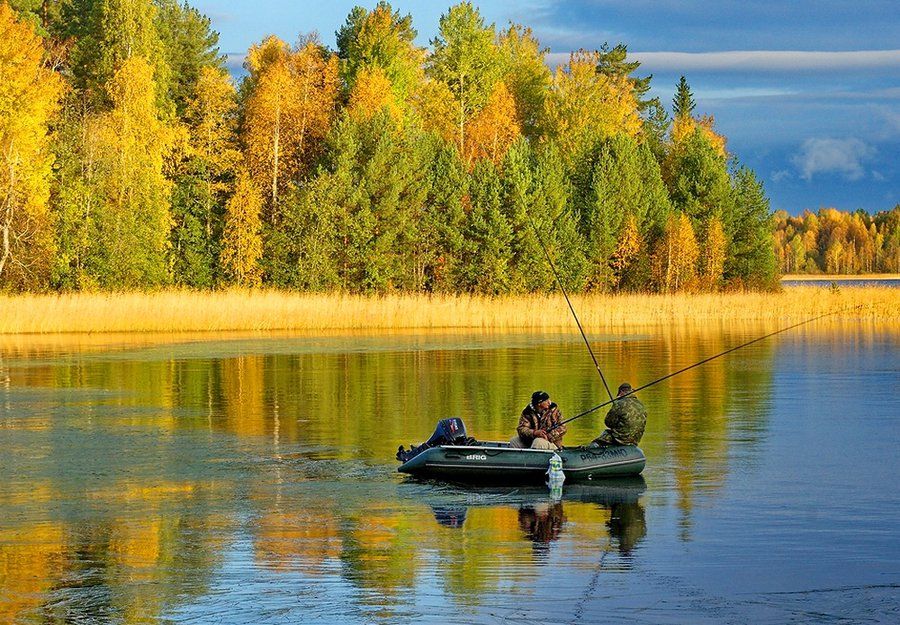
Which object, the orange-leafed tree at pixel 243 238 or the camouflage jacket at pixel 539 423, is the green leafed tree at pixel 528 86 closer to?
the orange-leafed tree at pixel 243 238

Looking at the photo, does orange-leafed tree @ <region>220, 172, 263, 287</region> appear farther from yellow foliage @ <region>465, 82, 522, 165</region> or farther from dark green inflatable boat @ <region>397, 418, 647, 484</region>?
dark green inflatable boat @ <region>397, 418, 647, 484</region>

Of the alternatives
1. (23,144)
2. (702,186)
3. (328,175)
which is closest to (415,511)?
(23,144)

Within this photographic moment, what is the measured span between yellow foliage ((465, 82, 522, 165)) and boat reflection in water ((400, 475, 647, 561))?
66689mm

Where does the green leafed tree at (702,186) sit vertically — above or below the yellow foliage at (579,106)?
below

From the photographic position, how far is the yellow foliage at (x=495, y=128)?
84688 millimetres

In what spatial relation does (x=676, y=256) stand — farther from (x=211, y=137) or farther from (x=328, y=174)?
(x=211, y=137)

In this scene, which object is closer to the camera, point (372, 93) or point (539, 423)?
point (539, 423)

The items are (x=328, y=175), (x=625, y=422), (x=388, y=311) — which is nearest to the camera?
(x=625, y=422)

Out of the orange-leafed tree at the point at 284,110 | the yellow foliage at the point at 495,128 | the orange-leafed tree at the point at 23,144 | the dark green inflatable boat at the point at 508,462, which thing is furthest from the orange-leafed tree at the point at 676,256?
the dark green inflatable boat at the point at 508,462

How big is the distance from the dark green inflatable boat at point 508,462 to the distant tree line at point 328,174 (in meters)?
43.0

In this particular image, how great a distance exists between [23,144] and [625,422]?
44639mm

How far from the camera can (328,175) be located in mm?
69938

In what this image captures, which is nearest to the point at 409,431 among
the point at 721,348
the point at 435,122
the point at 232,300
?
the point at 721,348

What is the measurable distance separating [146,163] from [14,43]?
9644 millimetres
